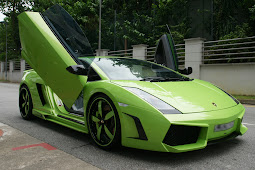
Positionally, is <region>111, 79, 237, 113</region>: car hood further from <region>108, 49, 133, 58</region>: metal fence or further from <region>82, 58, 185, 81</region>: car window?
<region>108, 49, 133, 58</region>: metal fence

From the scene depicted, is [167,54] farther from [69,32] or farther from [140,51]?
[140,51]

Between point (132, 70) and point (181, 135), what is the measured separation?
1354 millimetres

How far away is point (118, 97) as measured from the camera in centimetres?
301

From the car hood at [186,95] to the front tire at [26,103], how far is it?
2.50 meters

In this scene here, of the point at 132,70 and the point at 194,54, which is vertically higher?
the point at 194,54

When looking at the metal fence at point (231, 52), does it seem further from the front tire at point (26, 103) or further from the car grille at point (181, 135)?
the car grille at point (181, 135)

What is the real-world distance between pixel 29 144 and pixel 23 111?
2.01 m

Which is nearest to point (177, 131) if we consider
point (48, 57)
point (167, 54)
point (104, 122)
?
point (104, 122)

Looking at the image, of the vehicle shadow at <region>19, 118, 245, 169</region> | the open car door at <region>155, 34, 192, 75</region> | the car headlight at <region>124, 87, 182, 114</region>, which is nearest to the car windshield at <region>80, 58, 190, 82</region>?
the car headlight at <region>124, 87, 182, 114</region>

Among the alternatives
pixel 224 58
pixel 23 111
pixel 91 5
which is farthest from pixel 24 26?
pixel 91 5

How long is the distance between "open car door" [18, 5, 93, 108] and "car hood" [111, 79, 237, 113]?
88 cm

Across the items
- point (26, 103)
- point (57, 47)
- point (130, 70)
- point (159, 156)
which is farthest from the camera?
point (26, 103)

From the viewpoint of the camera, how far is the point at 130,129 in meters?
2.87

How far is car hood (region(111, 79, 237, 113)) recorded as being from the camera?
2.91 m
